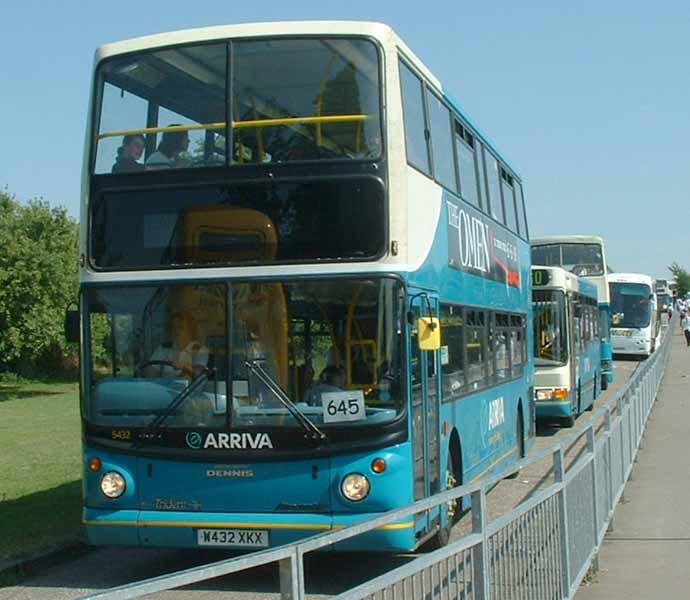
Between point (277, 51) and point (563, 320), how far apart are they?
14.3 metres

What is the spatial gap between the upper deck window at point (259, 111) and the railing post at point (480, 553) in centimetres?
380

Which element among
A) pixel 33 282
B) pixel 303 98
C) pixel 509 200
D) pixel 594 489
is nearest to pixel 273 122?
pixel 303 98

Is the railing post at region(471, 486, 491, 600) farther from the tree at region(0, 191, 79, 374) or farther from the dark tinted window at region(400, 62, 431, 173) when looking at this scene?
the tree at region(0, 191, 79, 374)

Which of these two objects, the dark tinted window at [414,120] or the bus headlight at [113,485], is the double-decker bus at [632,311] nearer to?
the dark tinted window at [414,120]

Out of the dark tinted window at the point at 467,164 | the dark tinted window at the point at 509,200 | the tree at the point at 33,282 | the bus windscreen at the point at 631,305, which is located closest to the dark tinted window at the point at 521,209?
the dark tinted window at the point at 509,200

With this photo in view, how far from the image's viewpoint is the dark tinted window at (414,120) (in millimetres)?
9495

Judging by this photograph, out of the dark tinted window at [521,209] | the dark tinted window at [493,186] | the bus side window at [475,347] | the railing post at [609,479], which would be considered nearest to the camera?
the railing post at [609,479]

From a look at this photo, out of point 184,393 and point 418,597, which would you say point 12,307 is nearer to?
point 184,393

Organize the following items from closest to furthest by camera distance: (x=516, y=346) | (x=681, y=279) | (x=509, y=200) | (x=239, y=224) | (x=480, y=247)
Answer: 1. (x=239, y=224)
2. (x=480, y=247)
3. (x=516, y=346)
4. (x=509, y=200)
5. (x=681, y=279)

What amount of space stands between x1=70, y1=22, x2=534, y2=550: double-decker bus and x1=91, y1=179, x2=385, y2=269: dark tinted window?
14 millimetres

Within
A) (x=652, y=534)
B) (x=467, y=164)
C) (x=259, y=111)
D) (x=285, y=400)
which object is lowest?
(x=652, y=534)

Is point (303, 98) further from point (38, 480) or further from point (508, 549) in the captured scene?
point (38, 480)

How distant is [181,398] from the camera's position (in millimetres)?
8891

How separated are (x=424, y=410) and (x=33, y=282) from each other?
34.9 m
